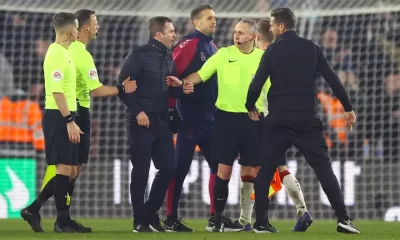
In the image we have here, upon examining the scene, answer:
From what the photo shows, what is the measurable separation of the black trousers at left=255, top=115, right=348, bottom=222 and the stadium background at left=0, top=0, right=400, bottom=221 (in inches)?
165

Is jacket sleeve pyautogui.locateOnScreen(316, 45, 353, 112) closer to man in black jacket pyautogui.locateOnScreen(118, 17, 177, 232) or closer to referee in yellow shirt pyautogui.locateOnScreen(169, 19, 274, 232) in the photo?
referee in yellow shirt pyautogui.locateOnScreen(169, 19, 274, 232)

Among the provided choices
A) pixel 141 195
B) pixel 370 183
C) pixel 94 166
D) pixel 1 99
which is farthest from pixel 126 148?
pixel 141 195

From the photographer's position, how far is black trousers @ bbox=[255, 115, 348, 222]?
8703 mm

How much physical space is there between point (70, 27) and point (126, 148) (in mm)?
4999

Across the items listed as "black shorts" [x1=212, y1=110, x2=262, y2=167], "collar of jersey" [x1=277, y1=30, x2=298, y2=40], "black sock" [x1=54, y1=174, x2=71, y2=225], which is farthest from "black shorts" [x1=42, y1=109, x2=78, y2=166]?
"collar of jersey" [x1=277, y1=30, x2=298, y2=40]

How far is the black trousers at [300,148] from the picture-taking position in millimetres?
8703

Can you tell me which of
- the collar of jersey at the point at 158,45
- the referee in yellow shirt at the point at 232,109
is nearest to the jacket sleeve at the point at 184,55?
the referee in yellow shirt at the point at 232,109

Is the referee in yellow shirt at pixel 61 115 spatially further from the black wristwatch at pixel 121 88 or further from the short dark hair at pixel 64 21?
the black wristwatch at pixel 121 88

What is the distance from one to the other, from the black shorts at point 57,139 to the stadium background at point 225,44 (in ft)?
13.2

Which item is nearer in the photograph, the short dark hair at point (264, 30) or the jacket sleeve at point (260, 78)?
the jacket sleeve at point (260, 78)

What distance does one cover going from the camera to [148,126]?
916 cm

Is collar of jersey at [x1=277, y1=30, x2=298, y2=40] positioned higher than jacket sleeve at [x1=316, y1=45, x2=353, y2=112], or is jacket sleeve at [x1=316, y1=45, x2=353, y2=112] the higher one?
collar of jersey at [x1=277, y1=30, x2=298, y2=40]

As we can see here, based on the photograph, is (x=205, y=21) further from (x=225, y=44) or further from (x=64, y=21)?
(x=225, y=44)

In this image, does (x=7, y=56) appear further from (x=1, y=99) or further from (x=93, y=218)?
(x=93, y=218)
